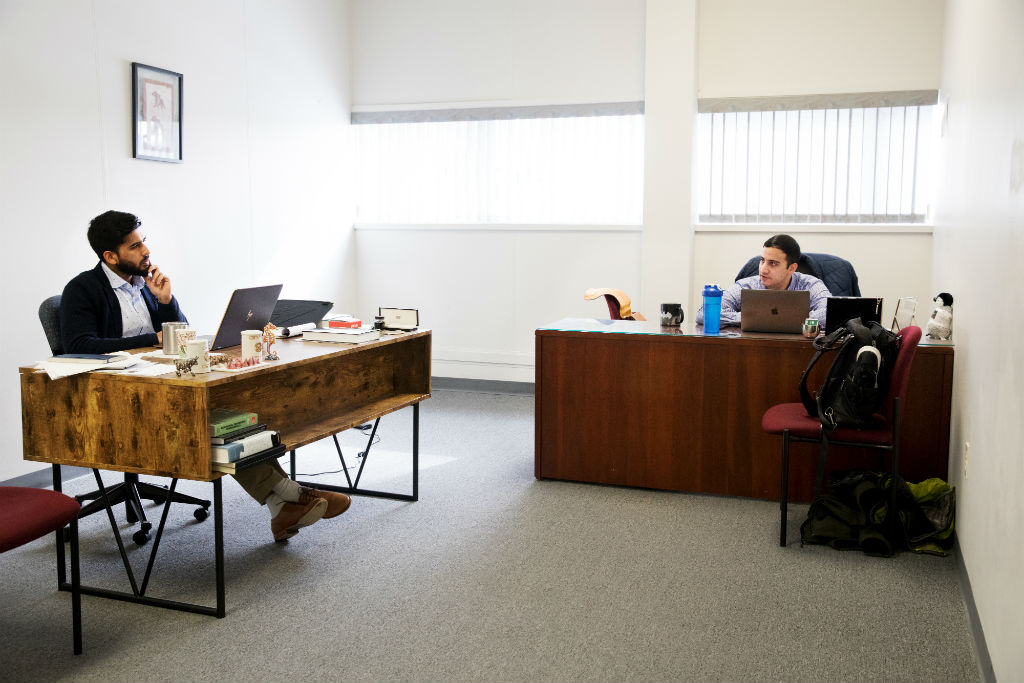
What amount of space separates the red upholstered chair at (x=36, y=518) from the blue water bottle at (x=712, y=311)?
2.75m

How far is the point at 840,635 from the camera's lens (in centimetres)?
267

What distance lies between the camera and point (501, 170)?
6703 millimetres

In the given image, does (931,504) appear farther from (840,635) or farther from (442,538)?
(442,538)

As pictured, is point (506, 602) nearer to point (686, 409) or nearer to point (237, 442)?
point (237, 442)

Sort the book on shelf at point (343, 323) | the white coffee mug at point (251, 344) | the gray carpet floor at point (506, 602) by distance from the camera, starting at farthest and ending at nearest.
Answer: the book on shelf at point (343, 323)
the white coffee mug at point (251, 344)
the gray carpet floor at point (506, 602)

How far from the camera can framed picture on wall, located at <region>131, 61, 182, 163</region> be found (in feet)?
15.4

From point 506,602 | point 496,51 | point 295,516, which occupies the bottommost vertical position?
point 506,602

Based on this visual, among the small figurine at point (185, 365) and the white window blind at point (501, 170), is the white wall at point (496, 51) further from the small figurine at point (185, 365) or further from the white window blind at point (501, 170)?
the small figurine at point (185, 365)

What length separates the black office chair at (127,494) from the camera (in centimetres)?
342

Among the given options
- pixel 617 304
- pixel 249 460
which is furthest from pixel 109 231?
pixel 617 304

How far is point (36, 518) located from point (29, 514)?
0.08 feet

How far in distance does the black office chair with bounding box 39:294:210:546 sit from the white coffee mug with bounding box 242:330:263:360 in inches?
33.6

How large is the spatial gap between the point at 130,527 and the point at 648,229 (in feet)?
12.9

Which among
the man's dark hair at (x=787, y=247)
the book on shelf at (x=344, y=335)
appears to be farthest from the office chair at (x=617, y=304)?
the book on shelf at (x=344, y=335)
